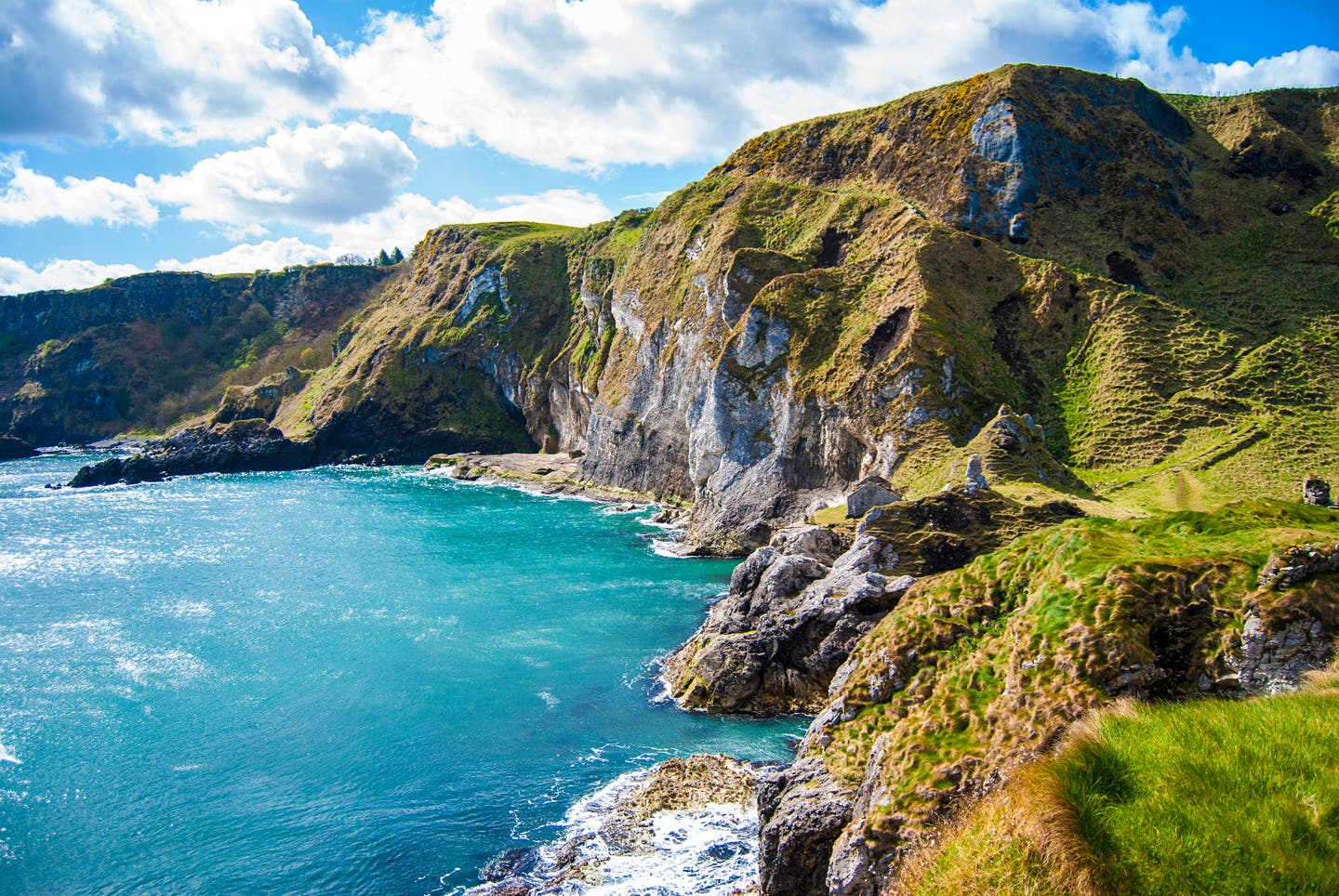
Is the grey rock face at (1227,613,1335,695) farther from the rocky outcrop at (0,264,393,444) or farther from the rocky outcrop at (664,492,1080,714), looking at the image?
the rocky outcrop at (0,264,393,444)

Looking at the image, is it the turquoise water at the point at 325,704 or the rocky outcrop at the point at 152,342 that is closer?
the turquoise water at the point at 325,704

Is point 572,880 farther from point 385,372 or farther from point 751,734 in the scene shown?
point 385,372

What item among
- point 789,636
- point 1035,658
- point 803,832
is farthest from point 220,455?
point 1035,658

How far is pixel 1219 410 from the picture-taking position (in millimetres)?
54781

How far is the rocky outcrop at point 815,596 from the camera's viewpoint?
3122cm

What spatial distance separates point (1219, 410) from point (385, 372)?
375 ft

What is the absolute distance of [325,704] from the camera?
34.4 metres

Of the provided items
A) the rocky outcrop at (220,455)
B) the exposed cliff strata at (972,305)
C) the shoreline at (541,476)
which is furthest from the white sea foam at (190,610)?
the rocky outcrop at (220,455)

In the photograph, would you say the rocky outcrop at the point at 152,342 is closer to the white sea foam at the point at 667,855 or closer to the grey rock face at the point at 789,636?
the grey rock face at the point at 789,636

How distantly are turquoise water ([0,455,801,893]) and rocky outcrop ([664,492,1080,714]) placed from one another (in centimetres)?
166

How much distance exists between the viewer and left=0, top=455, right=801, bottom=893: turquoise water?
2419 centimetres

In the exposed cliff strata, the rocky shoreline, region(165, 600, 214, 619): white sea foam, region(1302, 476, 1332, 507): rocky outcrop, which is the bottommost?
region(165, 600, 214, 619): white sea foam

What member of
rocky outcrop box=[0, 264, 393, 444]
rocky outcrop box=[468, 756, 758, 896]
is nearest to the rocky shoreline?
rocky outcrop box=[468, 756, 758, 896]

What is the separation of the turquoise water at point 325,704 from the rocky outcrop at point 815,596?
1663 mm
